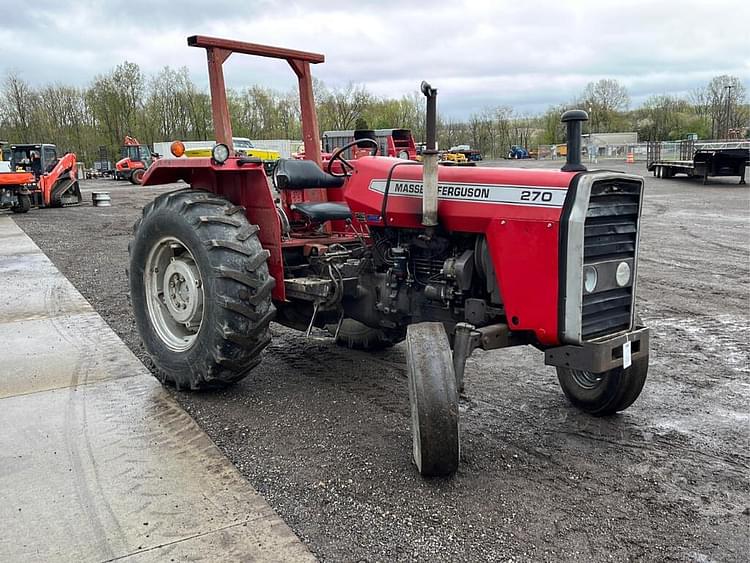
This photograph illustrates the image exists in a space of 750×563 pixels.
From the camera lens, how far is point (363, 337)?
4.91 metres

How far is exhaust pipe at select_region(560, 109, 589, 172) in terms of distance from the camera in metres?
3.10

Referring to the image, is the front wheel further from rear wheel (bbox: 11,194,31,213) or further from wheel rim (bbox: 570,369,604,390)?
rear wheel (bbox: 11,194,31,213)

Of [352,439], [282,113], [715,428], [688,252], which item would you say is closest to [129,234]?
[688,252]

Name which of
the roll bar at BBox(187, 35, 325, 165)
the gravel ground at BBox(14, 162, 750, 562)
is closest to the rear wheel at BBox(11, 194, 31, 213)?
the gravel ground at BBox(14, 162, 750, 562)

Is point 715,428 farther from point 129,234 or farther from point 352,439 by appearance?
point 129,234

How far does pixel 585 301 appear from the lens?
314 cm

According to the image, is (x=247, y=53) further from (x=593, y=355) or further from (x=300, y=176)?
(x=593, y=355)

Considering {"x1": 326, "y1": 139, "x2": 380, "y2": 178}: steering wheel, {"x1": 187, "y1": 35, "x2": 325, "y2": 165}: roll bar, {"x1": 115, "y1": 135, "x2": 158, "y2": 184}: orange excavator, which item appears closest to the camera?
{"x1": 326, "y1": 139, "x2": 380, "y2": 178}: steering wheel

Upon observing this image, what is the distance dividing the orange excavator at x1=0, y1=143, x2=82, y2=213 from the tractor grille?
18125mm

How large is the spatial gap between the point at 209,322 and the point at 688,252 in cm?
831

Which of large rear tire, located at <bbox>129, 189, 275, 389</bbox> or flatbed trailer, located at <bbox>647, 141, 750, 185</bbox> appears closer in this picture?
large rear tire, located at <bbox>129, 189, 275, 389</bbox>

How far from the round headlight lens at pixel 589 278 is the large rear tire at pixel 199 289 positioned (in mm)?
1724

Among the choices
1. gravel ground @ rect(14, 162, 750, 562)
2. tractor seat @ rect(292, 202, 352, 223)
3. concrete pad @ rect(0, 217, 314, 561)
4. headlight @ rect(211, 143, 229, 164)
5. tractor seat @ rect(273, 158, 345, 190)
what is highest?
headlight @ rect(211, 143, 229, 164)

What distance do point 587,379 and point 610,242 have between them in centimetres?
100
